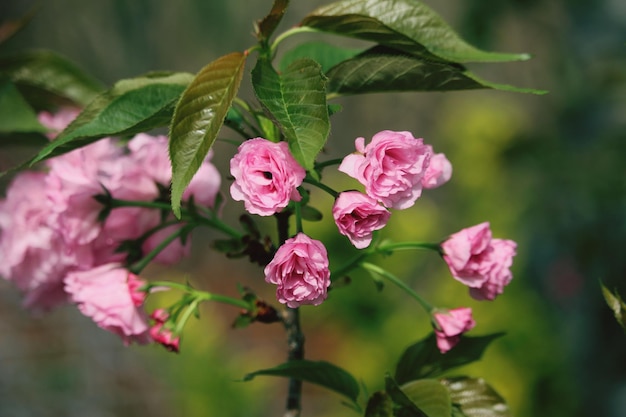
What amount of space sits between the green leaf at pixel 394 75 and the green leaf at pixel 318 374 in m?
0.20

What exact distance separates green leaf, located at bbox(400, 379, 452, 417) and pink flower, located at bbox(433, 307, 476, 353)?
4cm

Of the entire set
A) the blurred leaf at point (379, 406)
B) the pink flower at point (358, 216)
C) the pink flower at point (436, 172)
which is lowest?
the blurred leaf at point (379, 406)

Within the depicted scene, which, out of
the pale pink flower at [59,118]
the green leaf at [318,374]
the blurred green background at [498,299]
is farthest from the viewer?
the blurred green background at [498,299]

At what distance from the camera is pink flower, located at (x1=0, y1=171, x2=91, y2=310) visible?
2.17ft

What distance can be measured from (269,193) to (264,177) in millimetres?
11

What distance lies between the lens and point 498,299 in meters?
2.33

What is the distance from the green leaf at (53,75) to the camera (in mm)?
811

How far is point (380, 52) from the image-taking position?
0.57m

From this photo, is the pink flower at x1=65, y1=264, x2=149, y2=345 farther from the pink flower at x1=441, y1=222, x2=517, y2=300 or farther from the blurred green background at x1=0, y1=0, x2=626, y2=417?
the blurred green background at x1=0, y1=0, x2=626, y2=417

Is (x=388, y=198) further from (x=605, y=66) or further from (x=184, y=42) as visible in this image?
(x=184, y=42)

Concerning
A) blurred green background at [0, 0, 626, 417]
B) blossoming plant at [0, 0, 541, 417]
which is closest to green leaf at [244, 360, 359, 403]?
blossoming plant at [0, 0, 541, 417]

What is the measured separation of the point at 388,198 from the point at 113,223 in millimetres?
279

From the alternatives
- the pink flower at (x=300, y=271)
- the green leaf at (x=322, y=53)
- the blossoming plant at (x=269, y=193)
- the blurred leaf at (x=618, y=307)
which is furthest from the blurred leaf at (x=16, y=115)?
the blurred leaf at (x=618, y=307)

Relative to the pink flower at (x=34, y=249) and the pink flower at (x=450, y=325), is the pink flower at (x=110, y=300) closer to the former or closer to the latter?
the pink flower at (x=34, y=249)
